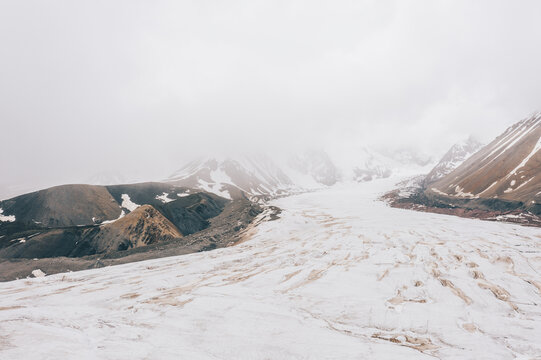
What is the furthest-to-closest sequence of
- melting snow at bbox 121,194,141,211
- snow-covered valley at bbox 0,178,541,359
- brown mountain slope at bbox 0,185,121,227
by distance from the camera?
melting snow at bbox 121,194,141,211
brown mountain slope at bbox 0,185,121,227
snow-covered valley at bbox 0,178,541,359

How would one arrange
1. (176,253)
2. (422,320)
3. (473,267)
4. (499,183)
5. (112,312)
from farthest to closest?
(499,183) → (176,253) → (473,267) → (112,312) → (422,320)

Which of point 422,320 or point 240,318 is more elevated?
point 240,318

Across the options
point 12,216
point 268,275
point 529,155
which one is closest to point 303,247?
point 268,275

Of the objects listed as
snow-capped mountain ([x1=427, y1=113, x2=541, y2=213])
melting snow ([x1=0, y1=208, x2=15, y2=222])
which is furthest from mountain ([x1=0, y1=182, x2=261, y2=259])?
snow-capped mountain ([x1=427, y1=113, x2=541, y2=213])

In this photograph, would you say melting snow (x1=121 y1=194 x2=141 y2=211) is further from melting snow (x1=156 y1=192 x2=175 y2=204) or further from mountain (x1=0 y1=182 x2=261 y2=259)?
melting snow (x1=156 y1=192 x2=175 y2=204)

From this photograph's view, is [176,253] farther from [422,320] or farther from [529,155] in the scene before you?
[529,155]

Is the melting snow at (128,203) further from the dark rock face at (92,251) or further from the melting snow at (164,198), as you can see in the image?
the dark rock face at (92,251)

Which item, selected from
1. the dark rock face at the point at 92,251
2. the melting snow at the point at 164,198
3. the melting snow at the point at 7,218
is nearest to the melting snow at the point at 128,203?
the melting snow at the point at 164,198

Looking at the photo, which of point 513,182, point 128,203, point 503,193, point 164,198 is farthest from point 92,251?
point 513,182

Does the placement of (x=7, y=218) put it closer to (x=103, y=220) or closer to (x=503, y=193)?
(x=103, y=220)
